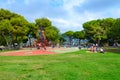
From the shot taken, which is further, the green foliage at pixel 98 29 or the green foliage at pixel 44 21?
the green foliage at pixel 98 29

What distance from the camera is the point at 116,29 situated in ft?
228

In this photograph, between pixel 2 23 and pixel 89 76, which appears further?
pixel 2 23

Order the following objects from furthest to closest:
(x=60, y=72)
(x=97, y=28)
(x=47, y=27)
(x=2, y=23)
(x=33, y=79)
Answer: (x=97, y=28), (x=47, y=27), (x=2, y=23), (x=60, y=72), (x=33, y=79)

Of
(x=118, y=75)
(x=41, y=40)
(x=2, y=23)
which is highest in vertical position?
(x=2, y=23)

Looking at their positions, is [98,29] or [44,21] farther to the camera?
[98,29]

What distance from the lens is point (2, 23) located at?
6141cm

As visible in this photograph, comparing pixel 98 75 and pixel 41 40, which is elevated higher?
pixel 41 40

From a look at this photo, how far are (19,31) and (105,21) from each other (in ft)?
145

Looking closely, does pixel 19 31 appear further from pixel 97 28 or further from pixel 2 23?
pixel 97 28

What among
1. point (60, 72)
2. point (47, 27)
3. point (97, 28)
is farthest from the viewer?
point (97, 28)

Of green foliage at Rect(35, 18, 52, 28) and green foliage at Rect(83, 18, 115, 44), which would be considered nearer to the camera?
green foliage at Rect(35, 18, 52, 28)

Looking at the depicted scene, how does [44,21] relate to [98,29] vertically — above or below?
above

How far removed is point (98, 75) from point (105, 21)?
3396 inches

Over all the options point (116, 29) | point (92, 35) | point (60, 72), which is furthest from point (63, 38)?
point (60, 72)
